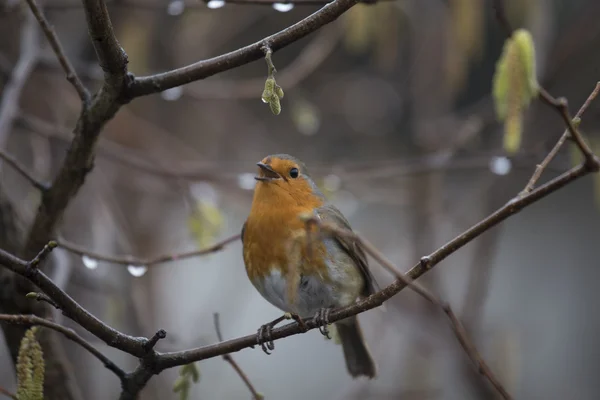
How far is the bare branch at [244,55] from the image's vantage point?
1.73 meters

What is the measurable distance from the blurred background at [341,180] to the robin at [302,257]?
185mm

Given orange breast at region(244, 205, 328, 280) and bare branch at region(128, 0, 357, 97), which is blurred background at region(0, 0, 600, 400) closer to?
orange breast at region(244, 205, 328, 280)

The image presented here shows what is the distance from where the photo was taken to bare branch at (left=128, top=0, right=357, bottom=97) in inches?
68.3

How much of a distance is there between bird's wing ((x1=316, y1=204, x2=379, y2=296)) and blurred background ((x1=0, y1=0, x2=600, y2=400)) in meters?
0.21

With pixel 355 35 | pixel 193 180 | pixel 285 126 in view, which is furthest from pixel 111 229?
pixel 285 126

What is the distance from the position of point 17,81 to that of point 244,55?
4.90 ft

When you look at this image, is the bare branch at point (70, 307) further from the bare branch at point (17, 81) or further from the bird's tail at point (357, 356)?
the bird's tail at point (357, 356)

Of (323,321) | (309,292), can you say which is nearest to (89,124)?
(323,321)

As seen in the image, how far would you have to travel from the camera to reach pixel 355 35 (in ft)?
10.5


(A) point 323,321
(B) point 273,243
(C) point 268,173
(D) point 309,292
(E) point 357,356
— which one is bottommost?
(A) point 323,321

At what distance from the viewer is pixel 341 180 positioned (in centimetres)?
362

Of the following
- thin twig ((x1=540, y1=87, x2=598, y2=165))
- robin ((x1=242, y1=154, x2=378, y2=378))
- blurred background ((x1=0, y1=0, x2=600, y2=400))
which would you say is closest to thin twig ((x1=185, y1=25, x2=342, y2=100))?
blurred background ((x1=0, y1=0, x2=600, y2=400))

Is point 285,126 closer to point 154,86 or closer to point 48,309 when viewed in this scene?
point 48,309

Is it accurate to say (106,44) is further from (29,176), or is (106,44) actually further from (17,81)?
(17,81)
